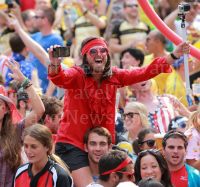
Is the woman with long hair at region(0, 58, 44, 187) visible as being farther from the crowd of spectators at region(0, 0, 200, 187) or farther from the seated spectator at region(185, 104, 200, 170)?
the seated spectator at region(185, 104, 200, 170)

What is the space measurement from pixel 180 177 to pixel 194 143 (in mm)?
559

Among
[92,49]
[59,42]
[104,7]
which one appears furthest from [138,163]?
[104,7]

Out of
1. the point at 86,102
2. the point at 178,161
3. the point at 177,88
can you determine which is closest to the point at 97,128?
the point at 86,102

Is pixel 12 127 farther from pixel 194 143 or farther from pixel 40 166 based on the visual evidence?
pixel 194 143

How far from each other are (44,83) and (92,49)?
3.14 meters

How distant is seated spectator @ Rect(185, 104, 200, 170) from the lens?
5.17 m

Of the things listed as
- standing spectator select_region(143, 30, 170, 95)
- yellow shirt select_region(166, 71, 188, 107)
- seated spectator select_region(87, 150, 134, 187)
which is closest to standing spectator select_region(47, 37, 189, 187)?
seated spectator select_region(87, 150, 134, 187)

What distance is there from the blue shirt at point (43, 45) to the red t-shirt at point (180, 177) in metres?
3.35

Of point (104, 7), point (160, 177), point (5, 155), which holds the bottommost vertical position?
point (160, 177)

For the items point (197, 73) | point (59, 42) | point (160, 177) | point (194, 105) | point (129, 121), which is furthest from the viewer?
point (59, 42)

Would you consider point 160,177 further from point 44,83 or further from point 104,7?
point 104,7

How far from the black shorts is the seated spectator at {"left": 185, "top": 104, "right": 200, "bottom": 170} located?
4.31 ft

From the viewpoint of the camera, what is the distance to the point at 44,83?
7629 mm

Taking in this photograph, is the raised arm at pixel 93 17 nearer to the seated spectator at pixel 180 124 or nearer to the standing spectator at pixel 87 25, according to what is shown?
the standing spectator at pixel 87 25
